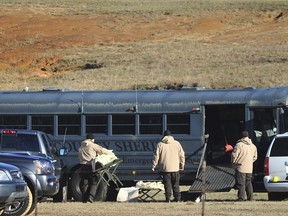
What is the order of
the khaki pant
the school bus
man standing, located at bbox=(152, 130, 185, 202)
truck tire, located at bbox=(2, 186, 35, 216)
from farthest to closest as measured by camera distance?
the school bus
the khaki pant
man standing, located at bbox=(152, 130, 185, 202)
truck tire, located at bbox=(2, 186, 35, 216)

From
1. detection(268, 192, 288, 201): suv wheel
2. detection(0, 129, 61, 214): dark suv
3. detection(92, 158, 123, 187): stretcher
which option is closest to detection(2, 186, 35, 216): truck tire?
detection(0, 129, 61, 214): dark suv

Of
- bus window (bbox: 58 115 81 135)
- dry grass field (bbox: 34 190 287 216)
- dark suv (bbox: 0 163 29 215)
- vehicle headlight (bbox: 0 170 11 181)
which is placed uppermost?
bus window (bbox: 58 115 81 135)

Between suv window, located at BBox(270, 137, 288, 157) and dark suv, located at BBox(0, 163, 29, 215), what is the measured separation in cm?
669

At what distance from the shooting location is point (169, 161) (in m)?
21.2

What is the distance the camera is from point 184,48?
5997 cm

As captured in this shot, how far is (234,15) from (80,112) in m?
50.7

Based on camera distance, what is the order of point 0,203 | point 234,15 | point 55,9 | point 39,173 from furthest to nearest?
1. point 55,9
2. point 234,15
3. point 39,173
4. point 0,203

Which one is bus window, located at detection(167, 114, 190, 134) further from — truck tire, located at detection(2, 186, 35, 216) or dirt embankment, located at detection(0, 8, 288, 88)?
dirt embankment, located at detection(0, 8, 288, 88)

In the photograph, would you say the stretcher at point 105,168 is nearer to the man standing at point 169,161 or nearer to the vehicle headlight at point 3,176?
the man standing at point 169,161

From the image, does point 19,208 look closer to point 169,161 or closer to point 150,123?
point 169,161

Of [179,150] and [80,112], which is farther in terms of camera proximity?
[80,112]

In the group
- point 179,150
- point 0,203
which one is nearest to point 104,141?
point 179,150

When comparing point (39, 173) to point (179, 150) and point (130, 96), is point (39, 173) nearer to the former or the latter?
point (179, 150)

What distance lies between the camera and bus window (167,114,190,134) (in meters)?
23.3
